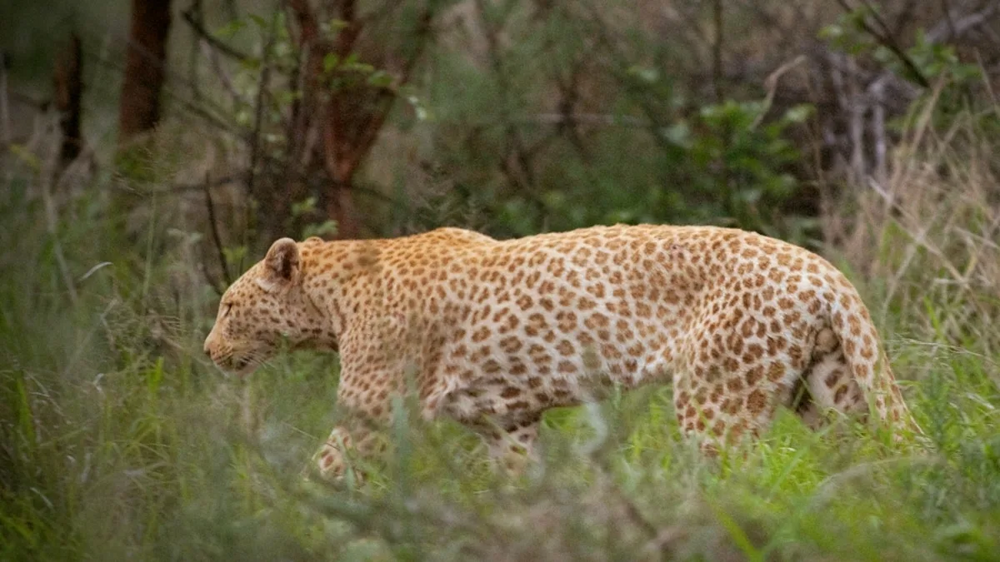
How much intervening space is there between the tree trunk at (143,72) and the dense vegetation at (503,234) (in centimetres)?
32

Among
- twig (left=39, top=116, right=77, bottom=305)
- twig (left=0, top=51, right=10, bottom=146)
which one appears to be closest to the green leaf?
twig (left=39, top=116, right=77, bottom=305)

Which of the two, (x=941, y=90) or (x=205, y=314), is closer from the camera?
(x=205, y=314)

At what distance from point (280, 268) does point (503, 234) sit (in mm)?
2658

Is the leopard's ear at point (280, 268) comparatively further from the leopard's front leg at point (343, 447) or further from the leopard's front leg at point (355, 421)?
the leopard's front leg at point (343, 447)

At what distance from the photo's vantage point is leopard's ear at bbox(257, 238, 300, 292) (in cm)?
474

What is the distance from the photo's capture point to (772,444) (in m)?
4.50

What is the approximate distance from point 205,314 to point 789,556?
333 cm

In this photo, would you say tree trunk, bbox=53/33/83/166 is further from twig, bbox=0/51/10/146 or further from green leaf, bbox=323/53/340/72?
green leaf, bbox=323/53/340/72

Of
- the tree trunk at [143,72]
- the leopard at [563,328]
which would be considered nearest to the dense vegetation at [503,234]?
the leopard at [563,328]

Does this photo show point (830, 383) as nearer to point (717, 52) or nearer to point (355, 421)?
point (355, 421)

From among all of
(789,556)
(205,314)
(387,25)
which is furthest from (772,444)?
(387,25)

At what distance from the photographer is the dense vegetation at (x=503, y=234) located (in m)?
3.12

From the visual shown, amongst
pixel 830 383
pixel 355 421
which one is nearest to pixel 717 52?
pixel 830 383

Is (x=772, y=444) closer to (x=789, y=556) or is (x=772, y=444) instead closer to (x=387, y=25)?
(x=789, y=556)
